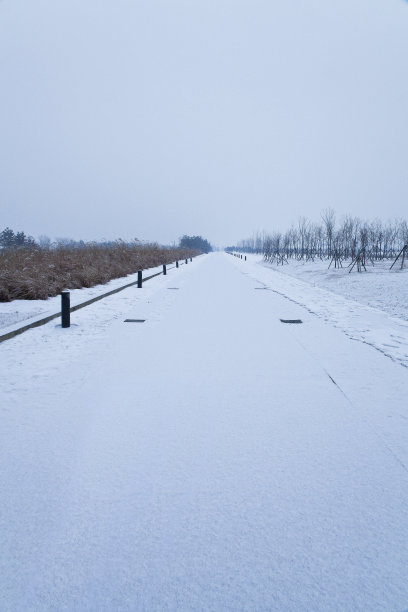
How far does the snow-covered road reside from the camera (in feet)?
5.49

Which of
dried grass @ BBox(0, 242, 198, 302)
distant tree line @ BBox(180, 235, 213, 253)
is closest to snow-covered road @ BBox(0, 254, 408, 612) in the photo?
dried grass @ BBox(0, 242, 198, 302)

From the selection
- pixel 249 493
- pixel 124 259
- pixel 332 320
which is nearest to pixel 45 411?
pixel 249 493

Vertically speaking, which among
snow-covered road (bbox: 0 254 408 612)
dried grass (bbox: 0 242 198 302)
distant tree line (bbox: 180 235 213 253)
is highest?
distant tree line (bbox: 180 235 213 253)

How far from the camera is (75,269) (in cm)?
1527

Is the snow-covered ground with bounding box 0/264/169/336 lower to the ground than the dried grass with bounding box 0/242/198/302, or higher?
lower

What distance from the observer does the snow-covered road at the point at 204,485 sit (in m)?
1.67

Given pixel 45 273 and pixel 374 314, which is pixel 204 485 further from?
pixel 45 273

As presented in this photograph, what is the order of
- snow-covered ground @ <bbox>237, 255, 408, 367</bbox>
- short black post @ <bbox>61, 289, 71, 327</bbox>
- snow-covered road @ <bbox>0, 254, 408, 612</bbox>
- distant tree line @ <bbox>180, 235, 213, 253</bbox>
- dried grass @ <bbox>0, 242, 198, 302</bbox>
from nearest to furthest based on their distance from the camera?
snow-covered road @ <bbox>0, 254, 408, 612</bbox> < snow-covered ground @ <bbox>237, 255, 408, 367</bbox> < short black post @ <bbox>61, 289, 71, 327</bbox> < dried grass @ <bbox>0, 242, 198, 302</bbox> < distant tree line @ <bbox>180, 235, 213, 253</bbox>

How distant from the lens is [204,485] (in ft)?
7.78

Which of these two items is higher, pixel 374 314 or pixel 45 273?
pixel 45 273

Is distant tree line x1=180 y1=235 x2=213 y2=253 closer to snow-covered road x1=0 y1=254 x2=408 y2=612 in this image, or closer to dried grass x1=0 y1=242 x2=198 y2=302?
dried grass x1=0 y1=242 x2=198 y2=302

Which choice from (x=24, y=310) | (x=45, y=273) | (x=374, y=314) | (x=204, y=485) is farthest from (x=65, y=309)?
(x=374, y=314)

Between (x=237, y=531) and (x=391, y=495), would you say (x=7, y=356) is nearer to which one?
(x=237, y=531)

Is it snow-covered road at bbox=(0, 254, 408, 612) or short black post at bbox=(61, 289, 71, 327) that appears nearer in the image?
snow-covered road at bbox=(0, 254, 408, 612)
